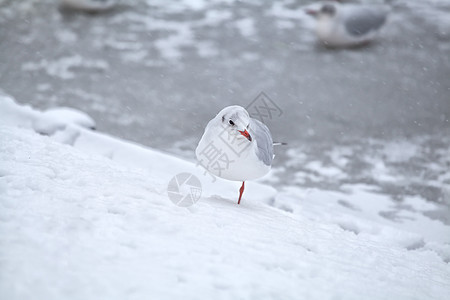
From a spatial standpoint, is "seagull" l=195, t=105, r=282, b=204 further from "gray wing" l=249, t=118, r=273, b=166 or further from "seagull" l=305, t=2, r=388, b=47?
"seagull" l=305, t=2, r=388, b=47

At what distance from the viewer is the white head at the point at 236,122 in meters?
2.07

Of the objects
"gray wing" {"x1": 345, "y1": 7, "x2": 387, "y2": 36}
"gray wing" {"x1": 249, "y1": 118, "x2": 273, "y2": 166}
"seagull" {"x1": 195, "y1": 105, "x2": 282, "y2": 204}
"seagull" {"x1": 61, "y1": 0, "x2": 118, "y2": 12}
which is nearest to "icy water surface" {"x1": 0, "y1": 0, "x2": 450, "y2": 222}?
"seagull" {"x1": 61, "y1": 0, "x2": 118, "y2": 12}

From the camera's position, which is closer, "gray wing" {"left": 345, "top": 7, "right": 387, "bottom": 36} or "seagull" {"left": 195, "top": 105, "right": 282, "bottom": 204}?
"seagull" {"left": 195, "top": 105, "right": 282, "bottom": 204}

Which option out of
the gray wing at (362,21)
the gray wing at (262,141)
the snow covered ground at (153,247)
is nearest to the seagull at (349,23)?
the gray wing at (362,21)

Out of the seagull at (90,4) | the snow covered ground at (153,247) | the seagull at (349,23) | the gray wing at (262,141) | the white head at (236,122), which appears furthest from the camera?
the seagull at (90,4)

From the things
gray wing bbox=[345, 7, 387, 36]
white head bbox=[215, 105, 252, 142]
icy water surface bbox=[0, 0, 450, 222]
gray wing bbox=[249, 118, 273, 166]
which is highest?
gray wing bbox=[345, 7, 387, 36]

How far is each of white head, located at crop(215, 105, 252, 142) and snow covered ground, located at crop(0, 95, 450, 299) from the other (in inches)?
16.1

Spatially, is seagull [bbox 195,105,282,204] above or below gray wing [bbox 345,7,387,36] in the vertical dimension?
below

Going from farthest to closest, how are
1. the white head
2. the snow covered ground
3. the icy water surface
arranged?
the icy water surface, the white head, the snow covered ground

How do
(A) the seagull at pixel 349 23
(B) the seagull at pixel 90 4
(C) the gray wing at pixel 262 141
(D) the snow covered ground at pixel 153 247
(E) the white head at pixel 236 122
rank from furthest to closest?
1. (B) the seagull at pixel 90 4
2. (A) the seagull at pixel 349 23
3. (C) the gray wing at pixel 262 141
4. (E) the white head at pixel 236 122
5. (D) the snow covered ground at pixel 153 247

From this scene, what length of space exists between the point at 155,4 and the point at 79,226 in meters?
6.79

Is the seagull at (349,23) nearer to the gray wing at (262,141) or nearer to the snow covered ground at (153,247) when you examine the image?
the snow covered ground at (153,247)

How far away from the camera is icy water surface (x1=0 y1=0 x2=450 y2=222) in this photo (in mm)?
4672

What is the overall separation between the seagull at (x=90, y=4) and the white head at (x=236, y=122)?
5.94m
